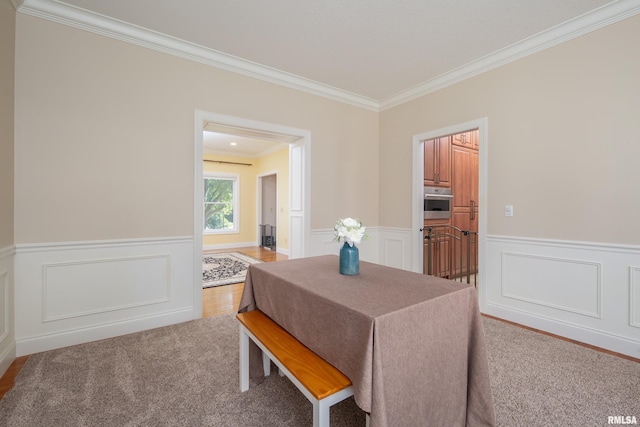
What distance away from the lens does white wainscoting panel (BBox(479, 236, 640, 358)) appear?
7.60 ft

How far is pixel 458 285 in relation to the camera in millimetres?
1504

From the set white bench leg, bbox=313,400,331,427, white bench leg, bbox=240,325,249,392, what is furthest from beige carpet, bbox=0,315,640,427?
white bench leg, bbox=313,400,331,427

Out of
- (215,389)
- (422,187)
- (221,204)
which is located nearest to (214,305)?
(215,389)

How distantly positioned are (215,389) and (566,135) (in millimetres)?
3540

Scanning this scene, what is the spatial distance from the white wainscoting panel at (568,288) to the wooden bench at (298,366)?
255cm

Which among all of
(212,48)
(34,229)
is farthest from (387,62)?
(34,229)

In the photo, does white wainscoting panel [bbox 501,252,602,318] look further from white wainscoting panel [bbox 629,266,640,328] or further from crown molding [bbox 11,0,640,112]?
crown molding [bbox 11,0,640,112]

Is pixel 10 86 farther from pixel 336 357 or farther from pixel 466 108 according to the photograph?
pixel 466 108

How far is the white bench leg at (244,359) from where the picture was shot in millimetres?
1817

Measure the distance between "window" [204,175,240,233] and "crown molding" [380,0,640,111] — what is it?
5.94 m

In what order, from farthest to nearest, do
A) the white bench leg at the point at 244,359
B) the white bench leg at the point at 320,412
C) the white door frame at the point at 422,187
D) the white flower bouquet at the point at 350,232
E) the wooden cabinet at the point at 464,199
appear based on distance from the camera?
the wooden cabinet at the point at 464,199
the white door frame at the point at 422,187
the white bench leg at the point at 244,359
the white flower bouquet at the point at 350,232
the white bench leg at the point at 320,412

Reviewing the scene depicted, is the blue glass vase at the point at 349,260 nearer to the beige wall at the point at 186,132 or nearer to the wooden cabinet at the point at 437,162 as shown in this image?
the beige wall at the point at 186,132

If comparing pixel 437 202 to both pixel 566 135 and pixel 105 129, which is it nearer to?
pixel 566 135

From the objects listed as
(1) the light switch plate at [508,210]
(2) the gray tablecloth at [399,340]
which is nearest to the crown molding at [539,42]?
(1) the light switch plate at [508,210]
